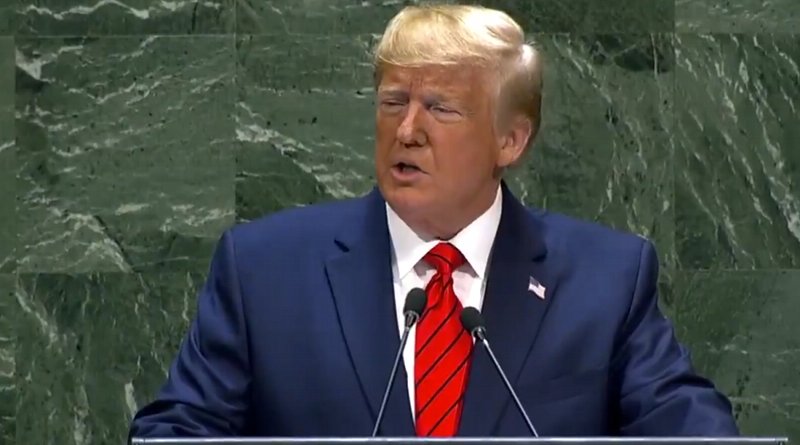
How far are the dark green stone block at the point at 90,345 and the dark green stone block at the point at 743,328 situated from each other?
4.98 ft

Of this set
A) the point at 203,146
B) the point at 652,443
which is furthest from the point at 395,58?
the point at 203,146

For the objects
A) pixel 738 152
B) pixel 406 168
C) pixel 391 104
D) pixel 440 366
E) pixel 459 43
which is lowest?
pixel 738 152

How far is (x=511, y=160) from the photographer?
3.26m

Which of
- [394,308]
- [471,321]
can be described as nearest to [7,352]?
[394,308]

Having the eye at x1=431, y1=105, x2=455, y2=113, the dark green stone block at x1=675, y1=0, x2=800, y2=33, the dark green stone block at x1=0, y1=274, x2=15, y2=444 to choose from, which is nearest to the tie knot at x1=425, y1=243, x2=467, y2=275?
the eye at x1=431, y1=105, x2=455, y2=113

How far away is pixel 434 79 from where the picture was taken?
304cm

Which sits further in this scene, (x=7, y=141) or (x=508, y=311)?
(x=7, y=141)

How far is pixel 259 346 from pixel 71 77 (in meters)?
1.87

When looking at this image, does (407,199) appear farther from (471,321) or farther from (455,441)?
(455,441)

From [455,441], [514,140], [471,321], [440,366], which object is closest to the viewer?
[455,441]

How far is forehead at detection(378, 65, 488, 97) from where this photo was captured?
303 cm

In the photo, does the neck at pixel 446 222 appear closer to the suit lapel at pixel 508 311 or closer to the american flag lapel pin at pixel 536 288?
the suit lapel at pixel 508 311

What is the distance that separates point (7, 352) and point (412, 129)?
6.93 feet

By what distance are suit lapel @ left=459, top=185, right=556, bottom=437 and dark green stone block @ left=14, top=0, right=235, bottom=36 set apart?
1.67 m
